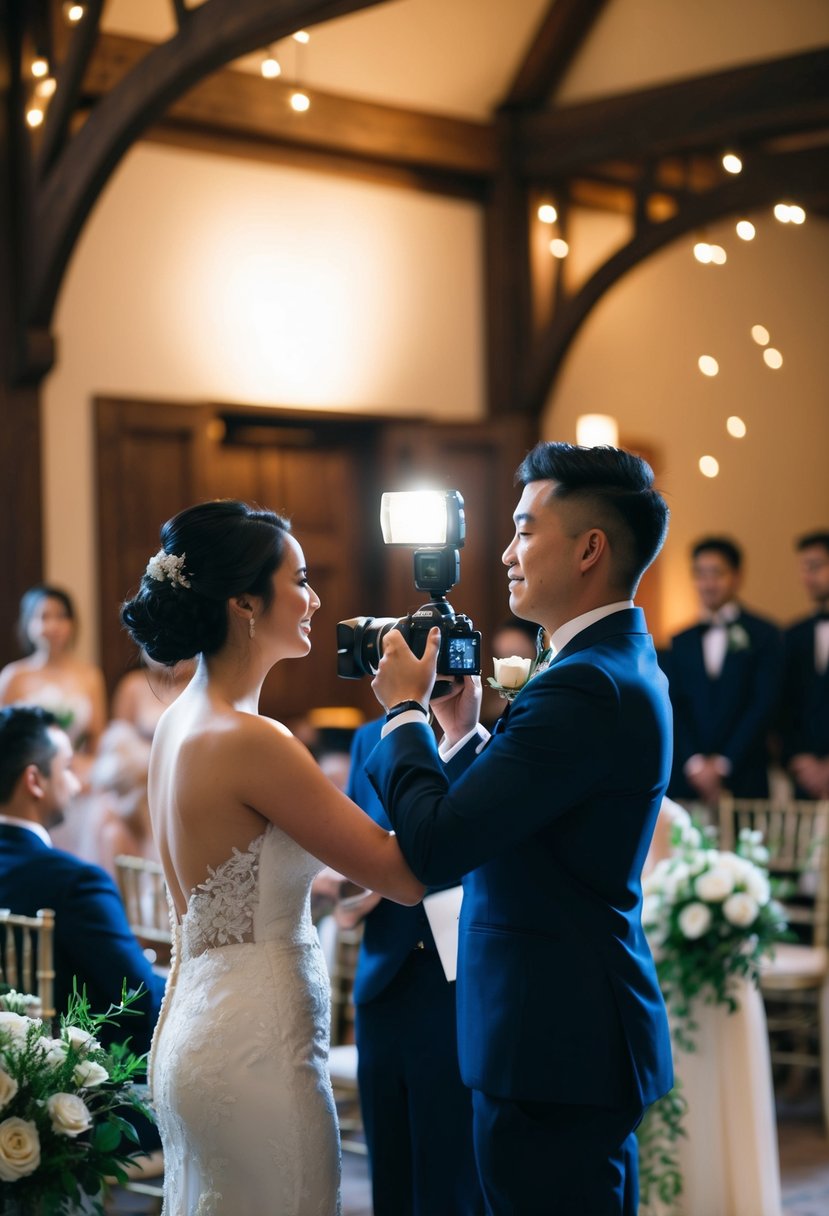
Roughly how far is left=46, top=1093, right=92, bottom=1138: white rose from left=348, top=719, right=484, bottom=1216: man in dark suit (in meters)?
0.75

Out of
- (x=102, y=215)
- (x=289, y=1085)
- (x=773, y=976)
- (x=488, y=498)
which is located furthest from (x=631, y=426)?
Answer: (x=289, y=1085)

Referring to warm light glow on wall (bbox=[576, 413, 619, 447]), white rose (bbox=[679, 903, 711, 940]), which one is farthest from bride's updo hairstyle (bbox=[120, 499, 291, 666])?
warm light glow on wall (bbox=[576, 413, 619, 447])

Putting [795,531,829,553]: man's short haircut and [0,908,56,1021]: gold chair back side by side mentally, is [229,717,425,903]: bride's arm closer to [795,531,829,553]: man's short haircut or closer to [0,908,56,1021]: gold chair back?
[0,908,56,1021]: gold chair back

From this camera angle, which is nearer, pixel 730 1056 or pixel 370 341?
pixel 730 1056

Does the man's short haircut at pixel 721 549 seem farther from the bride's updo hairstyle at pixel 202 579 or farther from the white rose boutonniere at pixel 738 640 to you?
the bride's updo hairstyle at pixel 202 579

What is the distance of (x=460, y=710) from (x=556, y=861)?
0.52 meters

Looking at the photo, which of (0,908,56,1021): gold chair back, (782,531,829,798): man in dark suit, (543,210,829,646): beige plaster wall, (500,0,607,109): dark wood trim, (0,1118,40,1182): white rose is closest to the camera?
(0,1118,40,1182): white rose

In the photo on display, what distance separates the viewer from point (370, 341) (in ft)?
25.3

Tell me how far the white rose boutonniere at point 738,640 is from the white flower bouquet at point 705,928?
262 centimetres

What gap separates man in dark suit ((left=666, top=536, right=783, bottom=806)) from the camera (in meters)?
6.48

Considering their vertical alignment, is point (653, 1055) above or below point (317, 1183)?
above

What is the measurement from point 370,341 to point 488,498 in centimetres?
96

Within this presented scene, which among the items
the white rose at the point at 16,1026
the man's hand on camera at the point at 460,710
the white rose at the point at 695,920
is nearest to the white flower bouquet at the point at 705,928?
the white rose at the point at 695,920

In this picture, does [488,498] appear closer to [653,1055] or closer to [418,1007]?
[418,1007]
